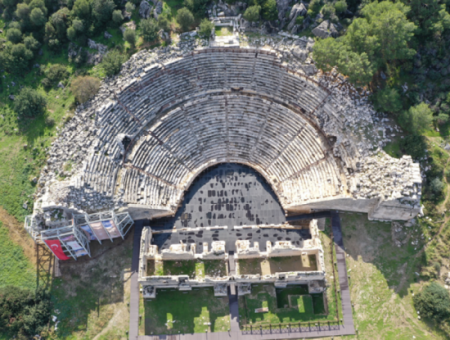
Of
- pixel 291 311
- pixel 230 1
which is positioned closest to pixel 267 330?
pixel 291 311

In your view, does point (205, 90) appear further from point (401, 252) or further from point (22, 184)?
point (401, 252)

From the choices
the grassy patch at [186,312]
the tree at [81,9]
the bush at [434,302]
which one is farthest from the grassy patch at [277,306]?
the tree at [81,9]

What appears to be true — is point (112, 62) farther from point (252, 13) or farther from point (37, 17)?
point (252, 13)

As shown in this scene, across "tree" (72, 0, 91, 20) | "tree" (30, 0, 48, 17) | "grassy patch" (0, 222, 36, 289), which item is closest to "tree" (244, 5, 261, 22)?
"tree" (72, 0, 91, 20)

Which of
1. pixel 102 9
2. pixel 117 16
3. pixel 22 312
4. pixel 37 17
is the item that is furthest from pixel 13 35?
pixel 22 312

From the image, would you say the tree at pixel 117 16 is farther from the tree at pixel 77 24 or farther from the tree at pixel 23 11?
the tree at pixel 23 11
